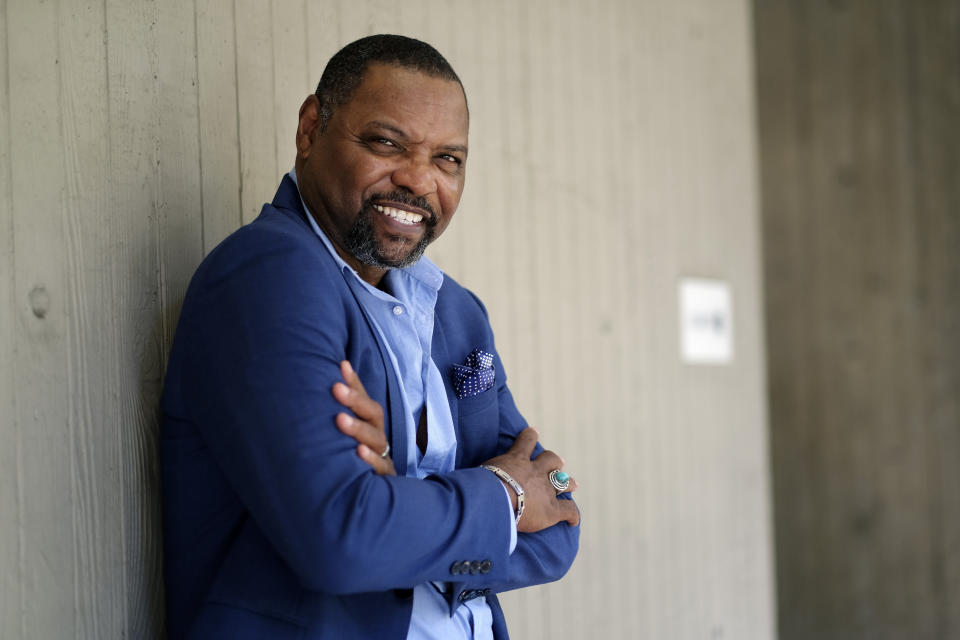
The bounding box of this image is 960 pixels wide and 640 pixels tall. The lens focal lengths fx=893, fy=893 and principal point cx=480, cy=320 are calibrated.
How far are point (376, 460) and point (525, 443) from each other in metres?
0.39

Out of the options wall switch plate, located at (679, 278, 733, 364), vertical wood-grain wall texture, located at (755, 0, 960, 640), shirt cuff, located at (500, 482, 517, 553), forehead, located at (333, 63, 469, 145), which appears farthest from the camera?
vertical wood-grain wall texture, located at (755, 0, 960, 640)

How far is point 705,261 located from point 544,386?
1.06 m

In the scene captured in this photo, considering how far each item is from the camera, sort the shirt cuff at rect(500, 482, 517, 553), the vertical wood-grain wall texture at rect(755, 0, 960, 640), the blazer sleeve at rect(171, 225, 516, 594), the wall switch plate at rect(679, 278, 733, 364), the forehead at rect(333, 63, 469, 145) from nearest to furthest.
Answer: the blazer sleeve at rect(171, 225, 516, 594)
the shirt cuff at rect(500, 482, 517, 553)
the forehead at rect(333, 63, 469, 145)
the wall switch plate at rect(679, 278, 733, 364)
the vertical wood-grain wall texture at rect(755, 0, 960, 640)

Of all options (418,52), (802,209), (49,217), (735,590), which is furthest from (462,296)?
(802,209)

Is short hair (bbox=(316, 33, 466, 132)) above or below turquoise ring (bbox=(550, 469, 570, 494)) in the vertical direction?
above

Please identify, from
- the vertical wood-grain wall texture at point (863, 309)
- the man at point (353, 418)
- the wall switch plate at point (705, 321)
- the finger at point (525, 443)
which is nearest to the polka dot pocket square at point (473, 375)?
the man at point (353, 418)

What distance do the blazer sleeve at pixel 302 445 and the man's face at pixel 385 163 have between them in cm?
16

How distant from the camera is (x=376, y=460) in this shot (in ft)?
3.81

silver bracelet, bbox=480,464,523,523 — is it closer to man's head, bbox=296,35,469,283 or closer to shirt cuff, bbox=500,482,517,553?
shirt cuff, bbox=500,482,517,553

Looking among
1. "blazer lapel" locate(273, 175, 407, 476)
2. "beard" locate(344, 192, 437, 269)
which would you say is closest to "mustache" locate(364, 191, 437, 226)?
"beard" locate(344, 192, 437, 269)

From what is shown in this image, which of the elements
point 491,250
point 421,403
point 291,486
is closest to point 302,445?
point 291,486

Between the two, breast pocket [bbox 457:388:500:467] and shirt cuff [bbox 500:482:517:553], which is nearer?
shirt cuff [bbox 500:482:517:553]

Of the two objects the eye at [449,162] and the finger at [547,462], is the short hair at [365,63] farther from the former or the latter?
the finger at [547,462]

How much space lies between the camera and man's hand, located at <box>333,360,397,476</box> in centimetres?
113
